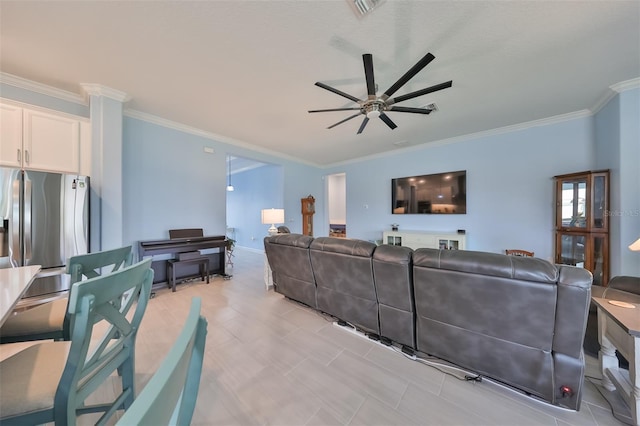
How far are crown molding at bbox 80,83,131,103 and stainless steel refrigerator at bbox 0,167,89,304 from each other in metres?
1.10

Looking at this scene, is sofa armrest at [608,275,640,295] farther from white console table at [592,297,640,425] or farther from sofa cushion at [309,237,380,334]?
sofa cushion at [309,237,380,334]

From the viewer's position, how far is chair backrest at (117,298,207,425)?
32 cm

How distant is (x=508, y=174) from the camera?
13.3ft

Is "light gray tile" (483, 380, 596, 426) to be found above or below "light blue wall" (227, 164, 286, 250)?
below

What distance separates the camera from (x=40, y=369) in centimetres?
100

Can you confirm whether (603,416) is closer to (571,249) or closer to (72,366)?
(72,366)

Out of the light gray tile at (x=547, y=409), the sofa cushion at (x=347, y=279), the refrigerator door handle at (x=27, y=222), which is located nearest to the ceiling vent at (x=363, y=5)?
the sofa cushion at (x=347, y=279)

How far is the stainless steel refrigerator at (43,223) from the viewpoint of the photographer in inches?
82.7

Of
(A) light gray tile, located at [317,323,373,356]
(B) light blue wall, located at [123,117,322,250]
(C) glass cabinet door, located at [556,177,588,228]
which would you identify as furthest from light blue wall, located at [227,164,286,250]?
(C) glass cabinet door, located at [556,177,588,228]

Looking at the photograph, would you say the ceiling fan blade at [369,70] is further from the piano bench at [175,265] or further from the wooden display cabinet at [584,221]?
the piano bench at [175,265]

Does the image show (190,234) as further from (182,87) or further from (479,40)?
(479,40)

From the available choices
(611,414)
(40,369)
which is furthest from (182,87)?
(611,414)

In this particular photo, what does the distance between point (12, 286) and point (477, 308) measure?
105 inches

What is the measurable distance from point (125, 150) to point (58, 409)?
3476mm
